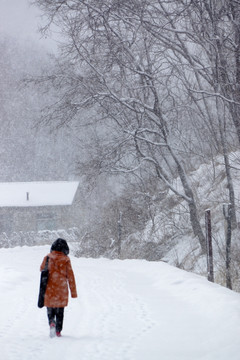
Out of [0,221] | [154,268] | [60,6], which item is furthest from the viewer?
[0,221]

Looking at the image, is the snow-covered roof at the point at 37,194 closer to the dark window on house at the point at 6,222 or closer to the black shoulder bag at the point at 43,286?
the dark window on house at the point at 6,222

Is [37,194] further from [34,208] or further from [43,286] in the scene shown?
[43,286]

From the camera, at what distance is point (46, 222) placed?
44.3m

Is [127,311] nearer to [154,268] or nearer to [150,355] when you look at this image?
[150,355]

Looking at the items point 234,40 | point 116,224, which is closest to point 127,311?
point 234,40

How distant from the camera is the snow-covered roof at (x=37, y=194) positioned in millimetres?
43844

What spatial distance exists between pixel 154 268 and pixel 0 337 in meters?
7.74

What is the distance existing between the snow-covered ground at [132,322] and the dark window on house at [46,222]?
31811mm

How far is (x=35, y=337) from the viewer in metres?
6.96

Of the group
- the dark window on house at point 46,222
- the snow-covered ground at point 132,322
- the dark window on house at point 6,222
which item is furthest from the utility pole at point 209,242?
the dark window on house at point 6,222

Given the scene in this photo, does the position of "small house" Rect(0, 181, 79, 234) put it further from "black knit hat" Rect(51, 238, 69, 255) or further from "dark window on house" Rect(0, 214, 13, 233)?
"black knit hat" Rect(51, 238, 69, 255)

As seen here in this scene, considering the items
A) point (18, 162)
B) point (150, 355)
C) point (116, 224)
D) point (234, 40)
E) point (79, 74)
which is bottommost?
point (150, 355)

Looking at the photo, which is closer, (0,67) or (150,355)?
(150,355)

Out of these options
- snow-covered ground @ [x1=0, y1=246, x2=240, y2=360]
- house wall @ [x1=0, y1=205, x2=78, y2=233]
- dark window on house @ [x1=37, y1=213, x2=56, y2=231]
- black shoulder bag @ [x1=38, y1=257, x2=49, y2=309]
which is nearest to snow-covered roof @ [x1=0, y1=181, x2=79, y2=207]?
house wall @ [x1=0, y1=205, x2=78, y2=233]
